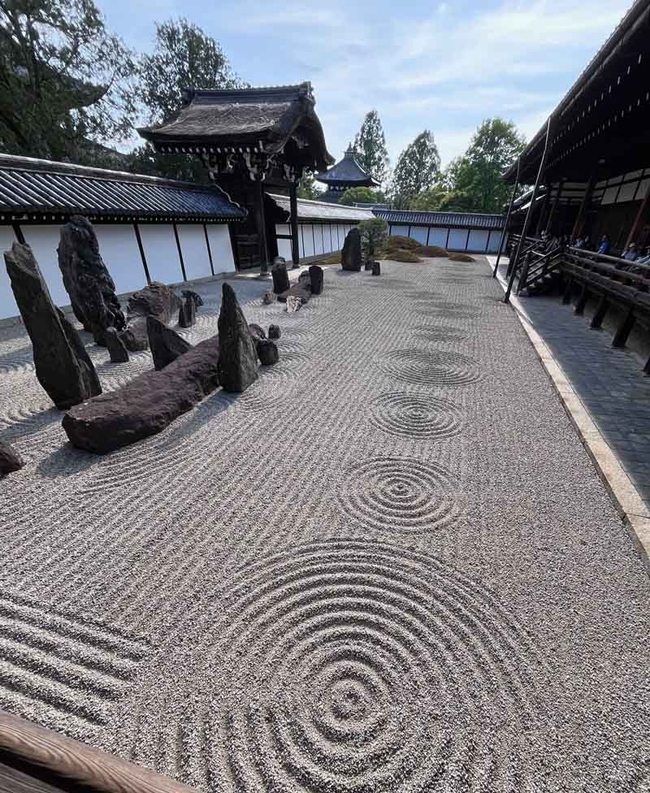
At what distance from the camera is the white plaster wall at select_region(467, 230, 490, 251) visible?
31875 mm

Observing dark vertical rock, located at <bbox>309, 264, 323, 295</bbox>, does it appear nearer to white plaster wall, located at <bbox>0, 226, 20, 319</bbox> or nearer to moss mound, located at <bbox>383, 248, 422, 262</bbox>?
white plaster wall, located at <bbox>0, 226, 20, 319</bbox>

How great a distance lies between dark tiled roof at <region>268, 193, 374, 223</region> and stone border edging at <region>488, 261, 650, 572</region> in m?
16.2

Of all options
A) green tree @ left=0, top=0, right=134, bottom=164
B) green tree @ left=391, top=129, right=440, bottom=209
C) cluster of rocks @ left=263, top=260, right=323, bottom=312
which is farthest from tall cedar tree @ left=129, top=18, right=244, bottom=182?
green tree @ left=391, top=129, right=440, bottom=209

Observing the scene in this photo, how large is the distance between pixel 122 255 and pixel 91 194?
1.70 meters

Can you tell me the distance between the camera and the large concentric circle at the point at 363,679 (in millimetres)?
1759

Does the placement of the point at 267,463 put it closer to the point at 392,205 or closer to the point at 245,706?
the point at 245,706

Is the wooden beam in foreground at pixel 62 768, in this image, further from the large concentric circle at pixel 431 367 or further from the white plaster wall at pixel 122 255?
the white plaster wall at pixel 122 255

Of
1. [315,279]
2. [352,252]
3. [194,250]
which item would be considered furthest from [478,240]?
[194,250]

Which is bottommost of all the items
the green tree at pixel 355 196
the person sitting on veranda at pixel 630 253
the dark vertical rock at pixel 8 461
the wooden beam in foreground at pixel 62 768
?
the dark vertical rock at pixel 8 461

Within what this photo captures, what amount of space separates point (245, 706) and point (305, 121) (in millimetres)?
18762

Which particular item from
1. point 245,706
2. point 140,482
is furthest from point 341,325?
point 245,706

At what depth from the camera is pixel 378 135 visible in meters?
57.0

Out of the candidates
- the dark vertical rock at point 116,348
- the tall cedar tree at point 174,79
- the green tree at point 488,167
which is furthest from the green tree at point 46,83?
the green tree at point 488,167

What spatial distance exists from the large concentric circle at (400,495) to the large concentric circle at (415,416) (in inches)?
26.7
